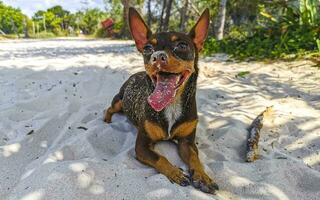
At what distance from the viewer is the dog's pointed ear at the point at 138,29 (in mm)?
3391

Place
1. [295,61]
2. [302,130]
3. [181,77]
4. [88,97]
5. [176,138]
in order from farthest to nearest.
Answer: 1. [295,61]
2. [88,97]
3. [302,130]
4. [176,138]
5. [181,77]

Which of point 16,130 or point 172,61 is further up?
point 172,61

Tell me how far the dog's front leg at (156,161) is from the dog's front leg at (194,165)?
77mm

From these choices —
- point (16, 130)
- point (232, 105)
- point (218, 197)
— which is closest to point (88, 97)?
point (16, 130)

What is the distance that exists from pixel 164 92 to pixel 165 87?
4 cm

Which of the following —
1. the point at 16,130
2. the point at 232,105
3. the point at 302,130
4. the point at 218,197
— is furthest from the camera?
the point at 232,105

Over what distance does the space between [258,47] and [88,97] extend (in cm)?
425

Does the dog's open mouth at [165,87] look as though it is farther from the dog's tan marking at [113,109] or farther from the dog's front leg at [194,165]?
the dog's tan marking at [113,109]

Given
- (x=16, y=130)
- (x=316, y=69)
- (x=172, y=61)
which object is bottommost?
(x=16, y=130)

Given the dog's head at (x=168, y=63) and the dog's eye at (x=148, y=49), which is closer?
the dog's head at (x=168, y=63)

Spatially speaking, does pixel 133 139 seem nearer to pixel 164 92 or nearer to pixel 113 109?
pixel 113 109

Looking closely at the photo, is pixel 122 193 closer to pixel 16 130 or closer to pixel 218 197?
pixel 218 197

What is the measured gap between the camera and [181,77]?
3.08m

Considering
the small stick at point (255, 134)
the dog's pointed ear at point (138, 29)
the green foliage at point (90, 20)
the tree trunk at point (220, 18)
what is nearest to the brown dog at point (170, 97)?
the dog's pointed ear at point (138, 29)
